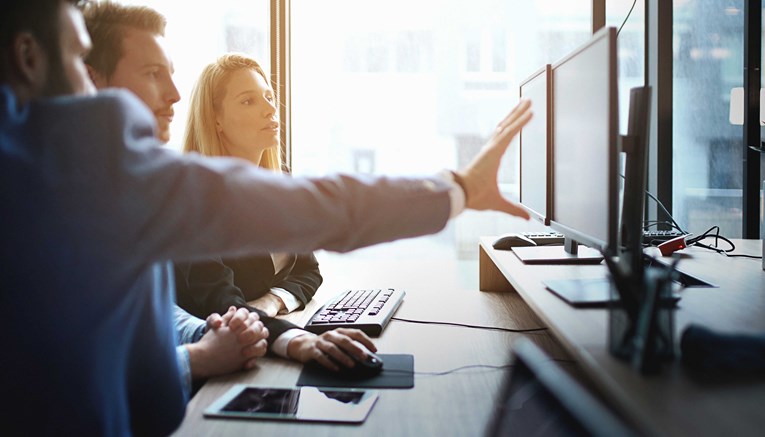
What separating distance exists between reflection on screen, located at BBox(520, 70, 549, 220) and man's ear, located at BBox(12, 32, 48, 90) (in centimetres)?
102

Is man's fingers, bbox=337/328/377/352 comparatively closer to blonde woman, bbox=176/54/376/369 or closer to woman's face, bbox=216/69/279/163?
blonde woman, bbox=176/54/376/369

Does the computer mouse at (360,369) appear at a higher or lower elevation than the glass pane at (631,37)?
lower

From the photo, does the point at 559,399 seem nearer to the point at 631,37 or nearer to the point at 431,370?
the point at 431,370

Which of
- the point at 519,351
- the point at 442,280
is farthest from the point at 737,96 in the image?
the point at 519,351

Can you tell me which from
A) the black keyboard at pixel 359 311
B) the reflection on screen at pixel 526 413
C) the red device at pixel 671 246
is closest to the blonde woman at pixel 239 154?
the black keyboard at pixel 359 311

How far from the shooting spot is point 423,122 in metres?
3.21

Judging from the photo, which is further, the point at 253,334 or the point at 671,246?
the point at 671,246

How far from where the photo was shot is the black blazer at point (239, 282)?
1483 mm

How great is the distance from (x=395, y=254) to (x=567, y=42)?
4.42 feet

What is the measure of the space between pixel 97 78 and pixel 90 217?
68 centimetres

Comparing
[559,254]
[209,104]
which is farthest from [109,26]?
[559,254]

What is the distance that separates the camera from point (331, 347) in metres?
1.16

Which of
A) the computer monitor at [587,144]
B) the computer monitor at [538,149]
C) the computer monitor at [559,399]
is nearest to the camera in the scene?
the computer monitor at [559,399]

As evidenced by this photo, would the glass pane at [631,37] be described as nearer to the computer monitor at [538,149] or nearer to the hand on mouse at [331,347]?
the computer monitor at [538,149]
